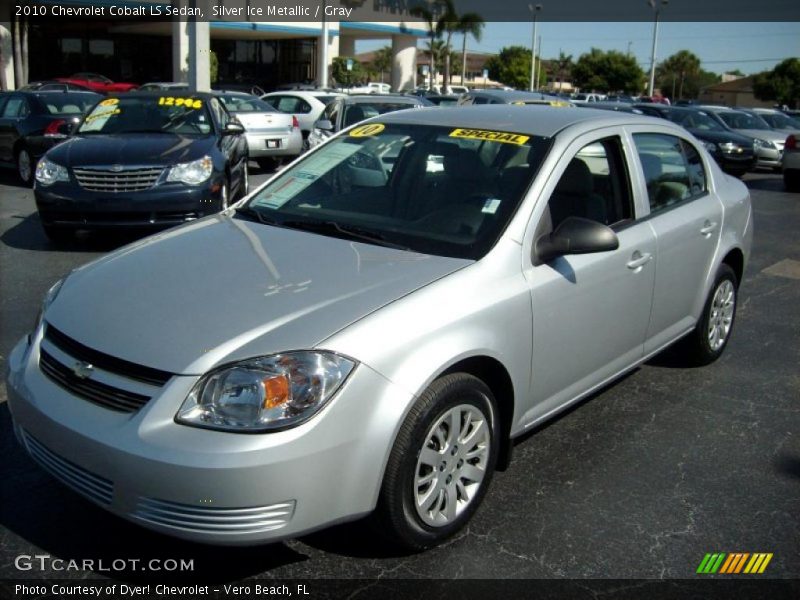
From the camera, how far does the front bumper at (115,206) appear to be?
766cm

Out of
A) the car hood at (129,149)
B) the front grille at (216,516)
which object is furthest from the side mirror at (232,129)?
the front grille at (216,516)

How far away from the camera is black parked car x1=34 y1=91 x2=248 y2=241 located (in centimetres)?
770

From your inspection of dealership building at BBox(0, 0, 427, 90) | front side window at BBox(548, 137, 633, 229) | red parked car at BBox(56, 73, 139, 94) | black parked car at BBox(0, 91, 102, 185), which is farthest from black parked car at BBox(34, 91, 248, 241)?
dealership building at BBox(0, 0, 427, 90)

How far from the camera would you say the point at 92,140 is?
838cm

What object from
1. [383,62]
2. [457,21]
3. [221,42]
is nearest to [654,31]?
[457,21]

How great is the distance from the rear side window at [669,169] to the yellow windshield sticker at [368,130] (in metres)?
1.38

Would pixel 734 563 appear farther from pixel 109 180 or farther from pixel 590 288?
pixel 109 180

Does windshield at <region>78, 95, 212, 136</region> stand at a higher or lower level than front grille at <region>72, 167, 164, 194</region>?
higher

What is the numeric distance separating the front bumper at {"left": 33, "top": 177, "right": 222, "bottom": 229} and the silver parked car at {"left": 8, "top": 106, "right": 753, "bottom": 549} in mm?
3667

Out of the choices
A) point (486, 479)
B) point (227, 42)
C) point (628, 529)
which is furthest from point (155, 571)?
point (227, 42)

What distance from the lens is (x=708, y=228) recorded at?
4.86 metres

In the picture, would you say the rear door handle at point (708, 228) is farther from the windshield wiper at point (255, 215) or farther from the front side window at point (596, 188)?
the windshield wiper at point (255, 215)

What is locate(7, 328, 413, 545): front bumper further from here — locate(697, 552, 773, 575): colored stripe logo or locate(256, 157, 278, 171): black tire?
locate(256, 157, 278, 171): black tire

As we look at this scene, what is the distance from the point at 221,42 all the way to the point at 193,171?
157 feet
